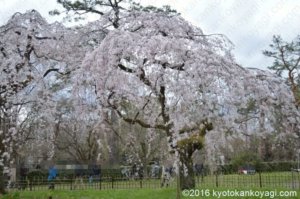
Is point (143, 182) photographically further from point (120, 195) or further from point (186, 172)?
→ point (186, 172)

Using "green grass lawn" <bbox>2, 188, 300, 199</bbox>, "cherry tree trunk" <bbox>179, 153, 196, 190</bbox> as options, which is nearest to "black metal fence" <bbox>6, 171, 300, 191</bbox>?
"green grass lawn" <bbox>2, 188, 300, 199</bbox>

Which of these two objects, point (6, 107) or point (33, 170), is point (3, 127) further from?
point (33, 170)

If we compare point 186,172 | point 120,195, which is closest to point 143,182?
point 120,195

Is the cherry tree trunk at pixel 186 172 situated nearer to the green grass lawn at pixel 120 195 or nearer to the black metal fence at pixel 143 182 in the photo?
the green grass lawn at pixel 120 195

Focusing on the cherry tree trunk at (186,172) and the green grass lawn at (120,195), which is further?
the green grass lawn at (120,195)

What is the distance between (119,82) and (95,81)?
539mm

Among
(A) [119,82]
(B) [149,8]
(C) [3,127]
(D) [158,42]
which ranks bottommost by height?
→ (C) [3,127]

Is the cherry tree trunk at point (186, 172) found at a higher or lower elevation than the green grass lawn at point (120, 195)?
higher

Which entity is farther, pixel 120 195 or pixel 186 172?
pixel 120 195

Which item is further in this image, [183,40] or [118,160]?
[118,160]

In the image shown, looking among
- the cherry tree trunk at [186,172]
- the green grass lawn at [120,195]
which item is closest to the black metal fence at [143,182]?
the green grass lawn at [120,195]

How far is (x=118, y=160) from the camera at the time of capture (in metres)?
27.8

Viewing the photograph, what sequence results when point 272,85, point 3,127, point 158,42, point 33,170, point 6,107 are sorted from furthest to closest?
point 33,170
point 3,127
point 6,107
point 272,85
point 158,42

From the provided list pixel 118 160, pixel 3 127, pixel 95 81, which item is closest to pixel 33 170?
pixel 118 160
